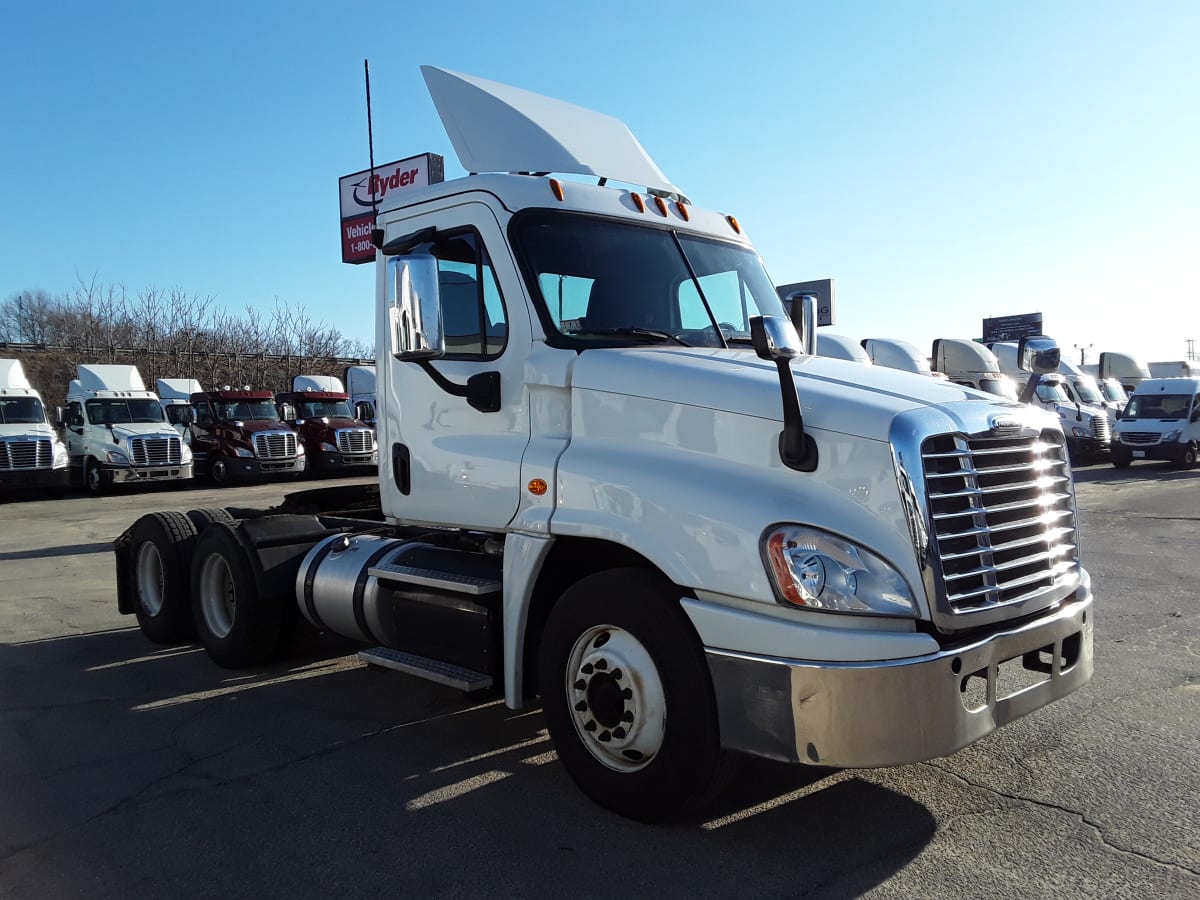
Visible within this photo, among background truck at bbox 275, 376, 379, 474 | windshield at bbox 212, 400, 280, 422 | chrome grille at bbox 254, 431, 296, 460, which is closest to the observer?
chrome grille at bbox 254, 431, 296, 460

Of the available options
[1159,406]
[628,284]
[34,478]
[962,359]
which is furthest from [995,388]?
[34,478]

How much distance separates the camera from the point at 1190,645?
6559 mm

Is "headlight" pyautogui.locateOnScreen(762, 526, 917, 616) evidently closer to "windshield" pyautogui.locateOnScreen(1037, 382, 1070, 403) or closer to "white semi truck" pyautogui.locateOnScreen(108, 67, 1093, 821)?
"white semi truck" pyautogui.locateOnScreen(108, 67, 1093, 821)

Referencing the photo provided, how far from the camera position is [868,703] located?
3221 mm

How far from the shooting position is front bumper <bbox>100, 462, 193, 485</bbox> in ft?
74.5

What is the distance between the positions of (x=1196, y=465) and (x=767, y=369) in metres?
26.3

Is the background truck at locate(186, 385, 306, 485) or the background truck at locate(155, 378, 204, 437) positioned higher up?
the background truck at locate(155, 378, 204, 437)

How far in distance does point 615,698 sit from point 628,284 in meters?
1.98

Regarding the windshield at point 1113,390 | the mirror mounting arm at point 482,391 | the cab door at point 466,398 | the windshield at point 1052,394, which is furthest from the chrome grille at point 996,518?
the windshield at point 1113,390

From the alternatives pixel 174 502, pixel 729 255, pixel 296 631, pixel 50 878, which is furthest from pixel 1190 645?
pixel 174 502

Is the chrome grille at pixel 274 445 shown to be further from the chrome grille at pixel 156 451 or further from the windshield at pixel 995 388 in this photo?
the windshield at pixel 995 388

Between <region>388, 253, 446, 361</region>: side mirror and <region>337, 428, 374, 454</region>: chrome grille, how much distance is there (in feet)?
76.8

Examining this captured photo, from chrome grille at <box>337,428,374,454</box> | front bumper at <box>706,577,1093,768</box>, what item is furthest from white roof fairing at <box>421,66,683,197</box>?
chrome grille at <box>337,428,374,454</box>

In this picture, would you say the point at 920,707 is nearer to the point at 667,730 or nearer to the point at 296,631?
the point at 667,730
